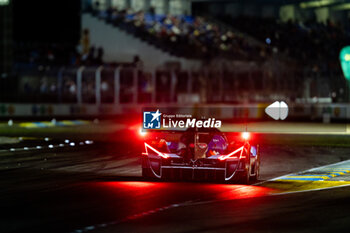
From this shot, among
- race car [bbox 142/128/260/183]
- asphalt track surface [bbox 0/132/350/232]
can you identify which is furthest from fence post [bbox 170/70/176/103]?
race car [bbox 142/128/260/183]

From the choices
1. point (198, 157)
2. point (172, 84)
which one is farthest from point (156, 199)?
point (172, 84)

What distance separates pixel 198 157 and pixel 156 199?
2.06 metres

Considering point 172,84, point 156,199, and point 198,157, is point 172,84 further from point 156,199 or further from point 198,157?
point 156,199

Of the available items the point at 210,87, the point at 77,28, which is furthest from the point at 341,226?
the point at 77,28

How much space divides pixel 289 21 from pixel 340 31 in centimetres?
477

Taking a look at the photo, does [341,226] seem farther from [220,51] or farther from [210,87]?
[220,51]

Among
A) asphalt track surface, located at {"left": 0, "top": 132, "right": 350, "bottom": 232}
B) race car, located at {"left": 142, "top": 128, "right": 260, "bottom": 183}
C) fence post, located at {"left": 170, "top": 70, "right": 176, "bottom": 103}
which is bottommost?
asphalt track surface, located at {"left": 0, "top": 132, "right": 350, "bottom": 232}

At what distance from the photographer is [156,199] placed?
10.2 metres

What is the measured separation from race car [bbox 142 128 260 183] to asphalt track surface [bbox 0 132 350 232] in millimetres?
241

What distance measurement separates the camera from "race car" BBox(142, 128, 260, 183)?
12.1 meters

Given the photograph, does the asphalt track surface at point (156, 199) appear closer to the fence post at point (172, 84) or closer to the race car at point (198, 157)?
the race car at point (198, 157)

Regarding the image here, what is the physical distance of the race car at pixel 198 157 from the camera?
12.1 m

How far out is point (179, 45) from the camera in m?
48.5

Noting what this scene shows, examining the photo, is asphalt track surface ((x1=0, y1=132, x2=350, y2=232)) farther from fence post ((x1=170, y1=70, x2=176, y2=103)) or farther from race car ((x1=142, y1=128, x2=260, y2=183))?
fence post ((x1=170, y1=70, x2=176, y2=103))
